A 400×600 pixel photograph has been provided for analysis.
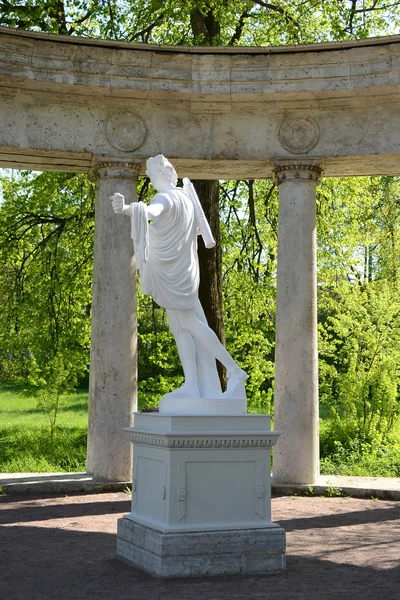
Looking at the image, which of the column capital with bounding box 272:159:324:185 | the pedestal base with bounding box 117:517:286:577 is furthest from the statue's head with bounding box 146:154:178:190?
the column capital with bounding box 272:159:324:185

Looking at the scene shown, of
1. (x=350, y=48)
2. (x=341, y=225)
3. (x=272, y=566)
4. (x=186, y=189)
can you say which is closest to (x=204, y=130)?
(x=350, y=48)

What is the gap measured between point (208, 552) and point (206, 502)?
567mm

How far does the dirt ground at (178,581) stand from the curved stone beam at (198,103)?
6763mm

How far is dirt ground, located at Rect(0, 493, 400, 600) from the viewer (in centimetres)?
869

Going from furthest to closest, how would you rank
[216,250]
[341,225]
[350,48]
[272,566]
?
[341,225] → [216,250] → [350,48] → [272,566]

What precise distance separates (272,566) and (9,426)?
22.0 meters

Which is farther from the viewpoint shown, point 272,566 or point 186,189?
point 186,189

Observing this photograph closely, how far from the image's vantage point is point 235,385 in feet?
34.6

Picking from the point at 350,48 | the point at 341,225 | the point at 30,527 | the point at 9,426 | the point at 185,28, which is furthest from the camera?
the point at 9,426

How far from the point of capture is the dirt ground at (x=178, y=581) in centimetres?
869

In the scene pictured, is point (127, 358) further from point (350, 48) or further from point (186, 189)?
point (350, 48)

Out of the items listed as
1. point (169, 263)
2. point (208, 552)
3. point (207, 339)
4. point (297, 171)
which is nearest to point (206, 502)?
point (208, 552)

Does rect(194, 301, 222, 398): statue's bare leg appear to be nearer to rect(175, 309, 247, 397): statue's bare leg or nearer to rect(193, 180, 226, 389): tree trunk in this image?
rect(175, 309, 247, 397): statue's bare leg

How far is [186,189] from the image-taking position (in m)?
11.1
